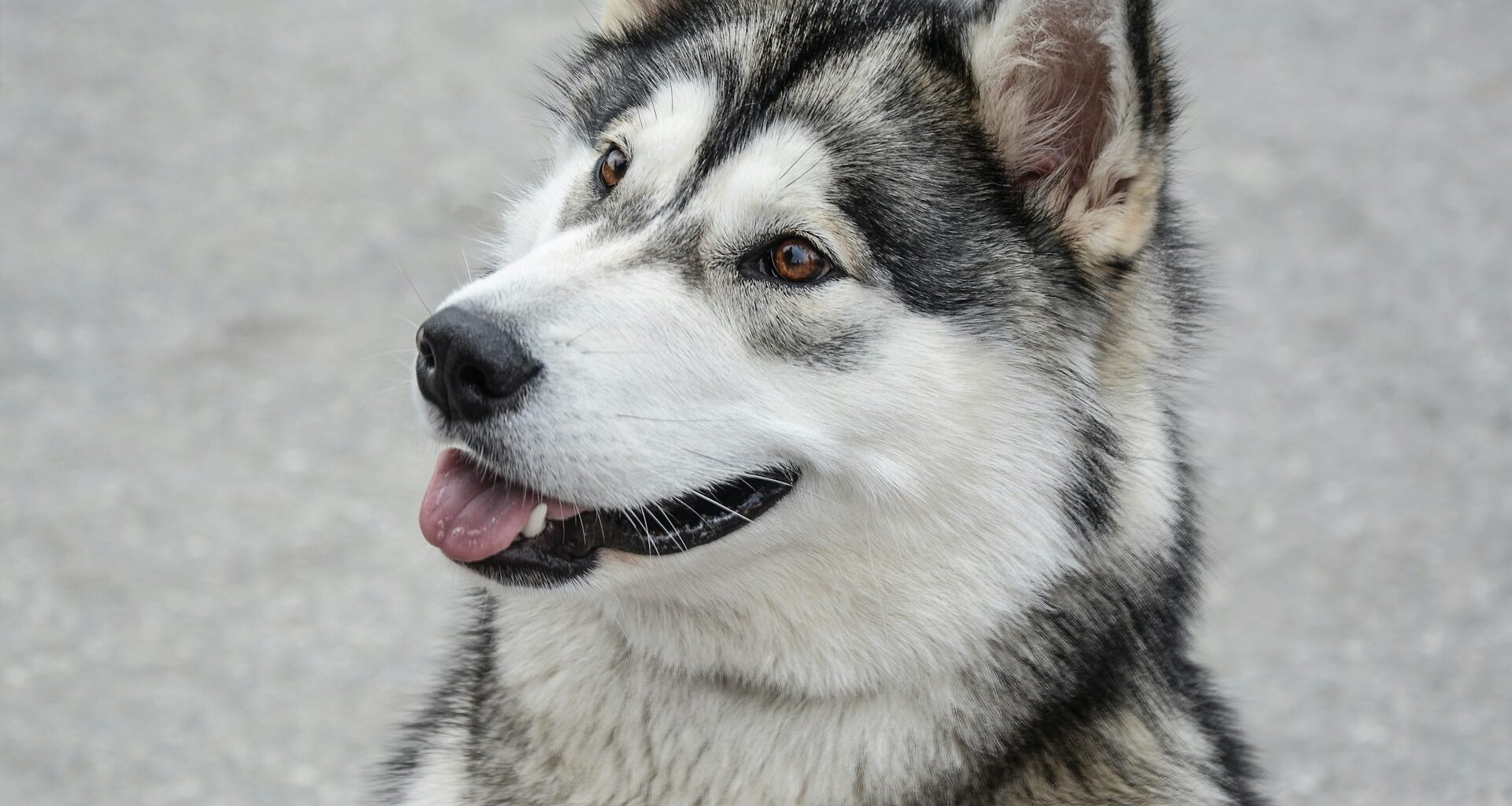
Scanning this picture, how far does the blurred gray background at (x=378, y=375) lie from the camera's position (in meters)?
4.70

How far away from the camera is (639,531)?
8.51ft

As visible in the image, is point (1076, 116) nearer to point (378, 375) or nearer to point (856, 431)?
point (856, 431)

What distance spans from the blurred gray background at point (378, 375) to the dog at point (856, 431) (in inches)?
40.4

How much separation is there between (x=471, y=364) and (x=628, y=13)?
116 cm

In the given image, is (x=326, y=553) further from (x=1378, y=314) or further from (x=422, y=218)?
(x=1378, y=314)

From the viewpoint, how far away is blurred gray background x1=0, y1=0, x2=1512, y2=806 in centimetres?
470

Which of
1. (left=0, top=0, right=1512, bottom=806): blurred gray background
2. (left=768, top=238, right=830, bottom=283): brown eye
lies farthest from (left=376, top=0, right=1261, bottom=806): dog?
(left=0, top=0, right=1512, bottom=806): blurred gray background

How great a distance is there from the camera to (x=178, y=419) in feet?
19.2

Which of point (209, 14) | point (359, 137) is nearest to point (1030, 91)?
point (359, 137)

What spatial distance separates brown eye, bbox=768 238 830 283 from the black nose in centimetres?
49

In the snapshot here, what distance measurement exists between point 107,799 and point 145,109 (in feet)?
15.0

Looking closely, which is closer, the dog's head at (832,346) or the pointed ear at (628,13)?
the dog's head at (832,346)

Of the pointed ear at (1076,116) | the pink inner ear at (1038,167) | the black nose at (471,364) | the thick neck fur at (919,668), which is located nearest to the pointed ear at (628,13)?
the pointed ear at (1076,116)

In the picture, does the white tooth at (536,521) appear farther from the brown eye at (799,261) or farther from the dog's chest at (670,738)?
the brown eye at (799,261)
